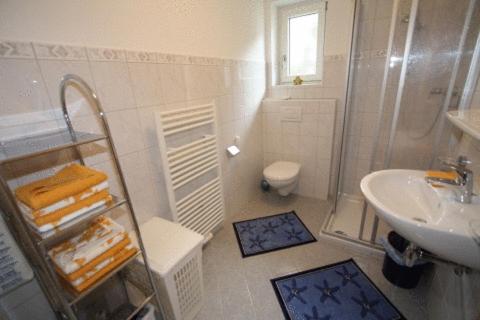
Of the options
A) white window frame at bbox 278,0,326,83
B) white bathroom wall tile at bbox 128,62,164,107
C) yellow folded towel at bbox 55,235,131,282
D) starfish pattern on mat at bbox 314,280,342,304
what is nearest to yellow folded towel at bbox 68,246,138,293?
yellow folded towel at bbox 55,235,131,282

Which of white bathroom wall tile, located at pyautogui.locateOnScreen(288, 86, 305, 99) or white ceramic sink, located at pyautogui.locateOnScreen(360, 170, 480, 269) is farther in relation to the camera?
white bathroom wall tile, located at pyautogui.locateOnScreen(288, 86, 305, 99)

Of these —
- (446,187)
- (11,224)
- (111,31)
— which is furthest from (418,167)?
(11,224)

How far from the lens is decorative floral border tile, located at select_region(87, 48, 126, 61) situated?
1.02 meters

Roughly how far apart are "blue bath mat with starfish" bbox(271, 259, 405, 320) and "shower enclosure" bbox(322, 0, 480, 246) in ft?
1.15

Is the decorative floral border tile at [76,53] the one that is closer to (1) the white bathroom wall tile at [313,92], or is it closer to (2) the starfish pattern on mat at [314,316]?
(1) the white bathroom wall tile at [313,92]

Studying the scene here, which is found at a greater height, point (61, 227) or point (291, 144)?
point (61, 227)

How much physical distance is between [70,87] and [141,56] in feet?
1.32

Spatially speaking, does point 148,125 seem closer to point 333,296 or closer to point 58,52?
point 58,52

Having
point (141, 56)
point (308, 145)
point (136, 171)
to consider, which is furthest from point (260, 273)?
point (141, 56)

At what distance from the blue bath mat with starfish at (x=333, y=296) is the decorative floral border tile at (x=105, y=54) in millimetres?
1664

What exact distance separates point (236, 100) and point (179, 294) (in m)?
1.58

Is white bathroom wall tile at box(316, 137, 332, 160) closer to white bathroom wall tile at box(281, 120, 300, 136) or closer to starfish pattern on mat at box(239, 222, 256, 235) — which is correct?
white bathroom wall tile at box(281, 120, 300, 136)

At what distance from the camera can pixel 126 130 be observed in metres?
1.22

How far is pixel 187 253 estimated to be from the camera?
1.17 metres
